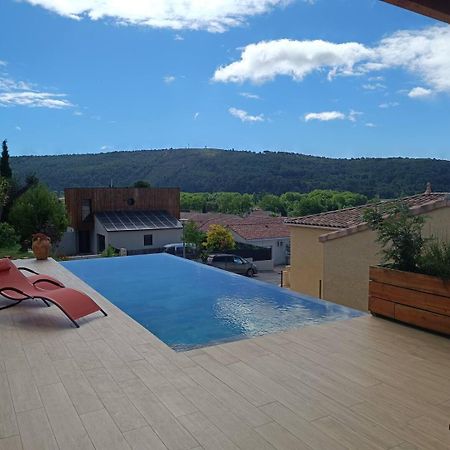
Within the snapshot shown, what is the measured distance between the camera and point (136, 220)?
30.9m

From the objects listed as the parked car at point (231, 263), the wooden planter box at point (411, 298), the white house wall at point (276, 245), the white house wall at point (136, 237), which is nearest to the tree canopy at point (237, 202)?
the white house wall at point (276, 245)

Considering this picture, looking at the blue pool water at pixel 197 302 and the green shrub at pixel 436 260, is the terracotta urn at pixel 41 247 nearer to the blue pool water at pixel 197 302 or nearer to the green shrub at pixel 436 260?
the blue pool water at pixel 197 302

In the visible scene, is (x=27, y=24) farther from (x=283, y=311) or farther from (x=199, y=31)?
(x=283, y=311)

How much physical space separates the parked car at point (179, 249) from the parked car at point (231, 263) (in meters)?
2.97

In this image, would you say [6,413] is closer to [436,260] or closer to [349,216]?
[436,260]

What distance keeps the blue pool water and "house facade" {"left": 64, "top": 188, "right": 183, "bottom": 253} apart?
20.2m

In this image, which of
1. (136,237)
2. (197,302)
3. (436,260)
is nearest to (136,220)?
(136,237)

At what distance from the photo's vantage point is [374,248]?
10531 mm

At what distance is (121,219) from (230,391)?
28368 mm

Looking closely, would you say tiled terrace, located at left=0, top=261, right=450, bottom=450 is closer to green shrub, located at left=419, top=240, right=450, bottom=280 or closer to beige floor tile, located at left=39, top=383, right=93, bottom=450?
beige floor tile, located at left=39, top=383, right=93, bottom=450

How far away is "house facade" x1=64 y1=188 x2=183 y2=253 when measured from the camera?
29750 mm

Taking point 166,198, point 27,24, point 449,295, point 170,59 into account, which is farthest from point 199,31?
point 166,198

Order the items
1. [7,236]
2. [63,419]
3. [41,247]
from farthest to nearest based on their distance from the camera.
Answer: [7,236] < [41,247] < [63,419]

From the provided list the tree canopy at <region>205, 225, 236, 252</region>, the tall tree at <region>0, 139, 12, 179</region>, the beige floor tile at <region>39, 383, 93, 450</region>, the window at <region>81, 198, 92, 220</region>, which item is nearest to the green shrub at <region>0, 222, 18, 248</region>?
the tall tree at <region>0, 139, 12, 179</region>
